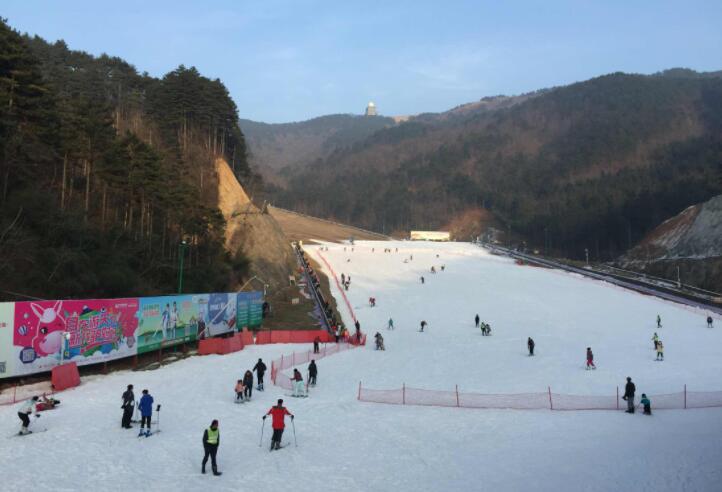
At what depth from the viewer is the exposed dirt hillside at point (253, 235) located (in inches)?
2015

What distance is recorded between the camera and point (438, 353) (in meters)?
28.7

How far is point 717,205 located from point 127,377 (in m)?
94.2

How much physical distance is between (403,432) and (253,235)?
42.0 metres

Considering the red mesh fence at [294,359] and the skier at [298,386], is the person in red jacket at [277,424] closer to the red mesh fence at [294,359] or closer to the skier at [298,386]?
the skier at [298,386]

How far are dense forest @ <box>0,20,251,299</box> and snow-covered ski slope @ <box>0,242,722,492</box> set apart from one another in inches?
269

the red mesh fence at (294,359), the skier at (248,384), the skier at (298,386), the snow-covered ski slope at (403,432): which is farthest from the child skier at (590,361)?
the skier at (248,384)

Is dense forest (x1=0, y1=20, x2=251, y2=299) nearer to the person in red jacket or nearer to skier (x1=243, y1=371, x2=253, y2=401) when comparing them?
skier (x1=243, y1=371, x2=253, y2=401)

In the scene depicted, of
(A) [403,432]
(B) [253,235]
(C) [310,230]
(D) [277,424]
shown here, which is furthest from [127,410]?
(C) [310,230]

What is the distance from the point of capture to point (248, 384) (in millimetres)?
17328

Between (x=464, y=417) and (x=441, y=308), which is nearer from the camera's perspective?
(x=464, y=417)

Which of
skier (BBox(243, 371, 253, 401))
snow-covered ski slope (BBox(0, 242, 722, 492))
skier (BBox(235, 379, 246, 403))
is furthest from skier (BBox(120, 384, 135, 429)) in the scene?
skier (BBox(243, 371, 253, 401))

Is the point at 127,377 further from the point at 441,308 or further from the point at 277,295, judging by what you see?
the point at 441,308

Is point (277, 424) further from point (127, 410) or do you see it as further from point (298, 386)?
point (298, 386)

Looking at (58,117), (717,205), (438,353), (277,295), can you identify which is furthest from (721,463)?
(717,205)
